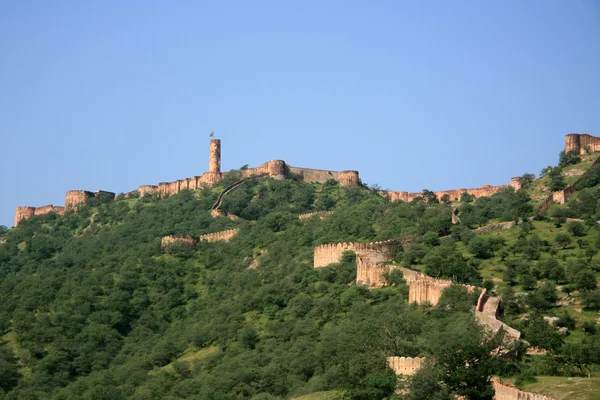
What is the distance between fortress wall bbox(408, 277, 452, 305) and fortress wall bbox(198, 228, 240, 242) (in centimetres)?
3072

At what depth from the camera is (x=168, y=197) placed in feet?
401

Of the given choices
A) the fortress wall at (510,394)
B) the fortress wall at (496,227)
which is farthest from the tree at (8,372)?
the fortress wall at (510,394)

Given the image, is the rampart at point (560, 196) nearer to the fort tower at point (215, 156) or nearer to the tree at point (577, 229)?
the tree at point (577, 229)

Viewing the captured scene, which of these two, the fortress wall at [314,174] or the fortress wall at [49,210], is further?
the fortress wall at [49,210]

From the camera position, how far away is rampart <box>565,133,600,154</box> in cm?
10269

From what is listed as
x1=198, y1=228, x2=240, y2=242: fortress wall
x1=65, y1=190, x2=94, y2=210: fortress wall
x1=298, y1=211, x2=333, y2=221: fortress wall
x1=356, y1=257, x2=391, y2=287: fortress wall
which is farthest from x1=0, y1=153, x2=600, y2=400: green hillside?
x1=65, y1=190, x2=94, y2=210: fortress wall

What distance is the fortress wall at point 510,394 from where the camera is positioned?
53625 millimetres

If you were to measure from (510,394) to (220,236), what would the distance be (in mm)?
51080

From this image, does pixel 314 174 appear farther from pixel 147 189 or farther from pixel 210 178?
pixel 147 189

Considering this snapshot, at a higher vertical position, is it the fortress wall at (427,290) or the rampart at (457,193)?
the rampart at (457,193)

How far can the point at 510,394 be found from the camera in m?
54.9

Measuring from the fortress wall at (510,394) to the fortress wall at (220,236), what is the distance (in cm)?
4801

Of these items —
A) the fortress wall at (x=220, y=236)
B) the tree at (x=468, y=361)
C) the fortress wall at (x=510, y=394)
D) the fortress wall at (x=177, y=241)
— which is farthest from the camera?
the fortress wall at (x=220, y=236)

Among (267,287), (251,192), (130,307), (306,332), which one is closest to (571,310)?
(306,332)
